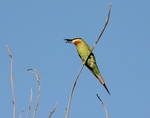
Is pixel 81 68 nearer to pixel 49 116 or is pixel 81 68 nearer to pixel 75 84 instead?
pixel 75 84

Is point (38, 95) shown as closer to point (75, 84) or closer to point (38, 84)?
point (38, 84)

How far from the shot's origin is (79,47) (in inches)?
236

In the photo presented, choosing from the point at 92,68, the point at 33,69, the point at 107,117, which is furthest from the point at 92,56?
the point at 107,117

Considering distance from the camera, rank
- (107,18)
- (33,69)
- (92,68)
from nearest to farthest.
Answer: (107,18), (33,69), (92,68)

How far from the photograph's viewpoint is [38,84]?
2.64m

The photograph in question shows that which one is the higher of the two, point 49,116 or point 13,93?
point 13,93

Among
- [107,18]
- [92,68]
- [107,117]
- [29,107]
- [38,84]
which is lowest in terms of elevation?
[107,117]

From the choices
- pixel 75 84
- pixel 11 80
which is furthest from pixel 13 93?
pixel 75 84

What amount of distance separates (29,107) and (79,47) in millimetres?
3483

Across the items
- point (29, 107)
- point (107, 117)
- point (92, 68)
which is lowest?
point (107, 117)

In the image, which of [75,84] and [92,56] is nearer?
[75,84]

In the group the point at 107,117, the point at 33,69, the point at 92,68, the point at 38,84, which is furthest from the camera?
the point at 92,68

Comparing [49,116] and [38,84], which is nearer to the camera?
[49,116]

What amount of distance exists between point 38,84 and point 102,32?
27.7 inches
